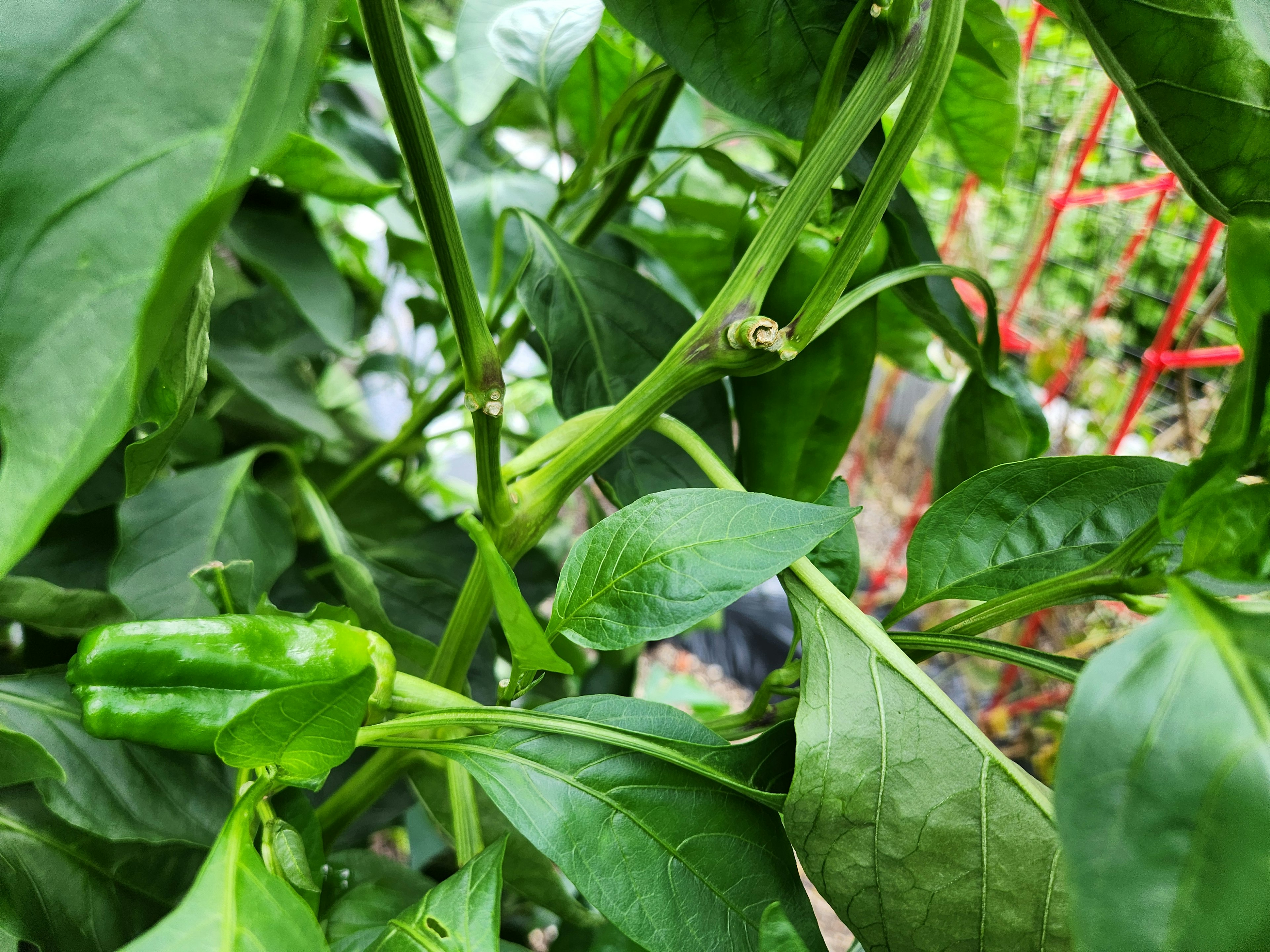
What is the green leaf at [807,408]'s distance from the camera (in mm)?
342

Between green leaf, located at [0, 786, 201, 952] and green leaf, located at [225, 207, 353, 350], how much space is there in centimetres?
24

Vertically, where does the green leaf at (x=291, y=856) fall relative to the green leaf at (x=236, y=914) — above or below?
below

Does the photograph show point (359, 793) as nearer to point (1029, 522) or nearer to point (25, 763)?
point (25, 763)

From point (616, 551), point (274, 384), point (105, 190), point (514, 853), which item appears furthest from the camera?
point (274, 384)

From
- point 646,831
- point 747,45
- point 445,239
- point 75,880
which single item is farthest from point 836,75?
point 75,880

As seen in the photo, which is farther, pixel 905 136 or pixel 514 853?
pixel 514 853

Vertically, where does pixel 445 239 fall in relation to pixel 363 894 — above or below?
above

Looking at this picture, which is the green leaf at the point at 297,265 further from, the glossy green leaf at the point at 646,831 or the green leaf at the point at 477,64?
the glossy green leaf at the point at 646,831

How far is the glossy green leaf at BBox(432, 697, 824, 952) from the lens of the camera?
23 cm

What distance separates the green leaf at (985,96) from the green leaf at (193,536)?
36cm

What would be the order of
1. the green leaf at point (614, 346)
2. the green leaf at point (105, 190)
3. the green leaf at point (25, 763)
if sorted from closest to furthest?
the green leaf at point (105, 190) < the green leaf at point (25, 763) < the green leaf at point (614, 346)

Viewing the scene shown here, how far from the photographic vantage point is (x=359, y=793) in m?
0.32

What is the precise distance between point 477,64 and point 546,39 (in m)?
0.06

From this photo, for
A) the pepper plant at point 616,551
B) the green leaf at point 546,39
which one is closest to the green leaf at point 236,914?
the pepper plant at point 616,551
